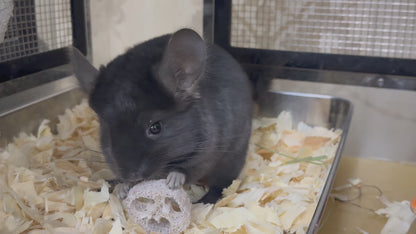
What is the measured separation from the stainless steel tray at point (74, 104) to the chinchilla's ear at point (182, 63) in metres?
0.75

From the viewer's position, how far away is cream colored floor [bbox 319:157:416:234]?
172 centimetres

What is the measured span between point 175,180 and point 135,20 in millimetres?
787

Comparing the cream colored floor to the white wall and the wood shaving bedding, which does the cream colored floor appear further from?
the white wall

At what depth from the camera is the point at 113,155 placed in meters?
1.35

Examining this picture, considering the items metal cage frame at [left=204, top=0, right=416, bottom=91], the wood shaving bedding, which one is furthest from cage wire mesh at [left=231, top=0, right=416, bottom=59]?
the wood shaving bedding

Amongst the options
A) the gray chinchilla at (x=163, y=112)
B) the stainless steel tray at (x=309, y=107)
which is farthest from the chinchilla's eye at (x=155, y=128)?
the stainless steel tray at (x=309, y=107)

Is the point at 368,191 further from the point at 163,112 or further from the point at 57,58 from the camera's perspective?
the point at 57,58

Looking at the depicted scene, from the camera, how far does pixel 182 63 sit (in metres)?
1.38

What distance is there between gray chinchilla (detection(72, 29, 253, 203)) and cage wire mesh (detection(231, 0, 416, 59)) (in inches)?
18.7

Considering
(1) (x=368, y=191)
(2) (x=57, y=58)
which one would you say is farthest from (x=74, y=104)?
(1) (x=368, y=191)

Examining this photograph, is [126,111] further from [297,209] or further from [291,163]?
[291,163]

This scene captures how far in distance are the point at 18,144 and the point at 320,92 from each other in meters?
1.35

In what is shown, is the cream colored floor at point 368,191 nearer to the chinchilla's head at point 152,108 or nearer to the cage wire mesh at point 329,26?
the cage wire mesh at point 329,26

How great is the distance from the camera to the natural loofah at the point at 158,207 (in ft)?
4.58
